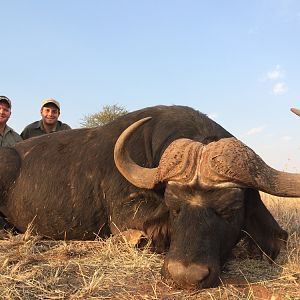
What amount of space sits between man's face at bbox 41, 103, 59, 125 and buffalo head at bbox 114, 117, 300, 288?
5.48 metres

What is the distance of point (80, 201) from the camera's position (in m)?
5.05

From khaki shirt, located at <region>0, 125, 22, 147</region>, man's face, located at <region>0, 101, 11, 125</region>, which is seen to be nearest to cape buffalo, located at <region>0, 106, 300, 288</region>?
khaki shirt, located at <region>0, 125, 22, 147</region>

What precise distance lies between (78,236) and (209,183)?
218 centimetres

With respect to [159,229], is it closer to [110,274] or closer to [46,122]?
[110,274]

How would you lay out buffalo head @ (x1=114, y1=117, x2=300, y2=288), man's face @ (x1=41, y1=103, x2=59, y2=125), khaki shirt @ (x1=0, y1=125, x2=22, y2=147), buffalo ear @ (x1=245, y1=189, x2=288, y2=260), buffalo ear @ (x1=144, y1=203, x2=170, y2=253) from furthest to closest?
1. man's face @ (x1=41, y1=103, x2=59, y2=125)
2. khaki shirt @ (x1=0, y1=125, x2=22, y2=147)
3. buffalo ear @ (x1=144, y1=203, x2=170, y2=253)
4. buffalo ear @ (x1=245, y1=189, x2=288, y2=260)
5. buffalo head @ (x1=114, y1=117, x2=300, y2=288)

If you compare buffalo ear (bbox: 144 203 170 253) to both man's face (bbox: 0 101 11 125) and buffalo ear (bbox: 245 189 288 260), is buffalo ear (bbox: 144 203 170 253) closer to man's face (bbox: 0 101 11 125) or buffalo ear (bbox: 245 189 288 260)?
buffalo ear (bbox: 245 189 288 260)

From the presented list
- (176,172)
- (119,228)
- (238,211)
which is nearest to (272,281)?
(238,211)

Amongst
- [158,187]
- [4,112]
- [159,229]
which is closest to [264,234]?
[159,229]

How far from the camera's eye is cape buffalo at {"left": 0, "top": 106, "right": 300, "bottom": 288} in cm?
337

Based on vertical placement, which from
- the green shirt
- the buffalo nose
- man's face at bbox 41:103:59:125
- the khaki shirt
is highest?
man's face at bbox 41:103:59:125

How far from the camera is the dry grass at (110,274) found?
3.00 metres

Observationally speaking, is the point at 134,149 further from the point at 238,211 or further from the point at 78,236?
the point at 238,211

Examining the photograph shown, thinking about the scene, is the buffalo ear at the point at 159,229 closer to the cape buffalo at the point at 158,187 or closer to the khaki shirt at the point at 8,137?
the cape buffalo at the point at 158,187

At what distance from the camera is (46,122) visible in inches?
351
